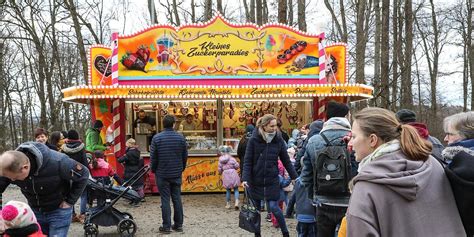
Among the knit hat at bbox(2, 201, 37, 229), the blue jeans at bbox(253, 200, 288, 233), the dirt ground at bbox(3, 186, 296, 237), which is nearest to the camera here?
the knit hat at bbox(2, 201, 37, 229)

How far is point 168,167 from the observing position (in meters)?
6.81

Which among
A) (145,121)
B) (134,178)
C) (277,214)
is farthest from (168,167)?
(145,121)

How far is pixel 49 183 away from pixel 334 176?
2509 mm

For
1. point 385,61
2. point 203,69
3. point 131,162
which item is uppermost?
point 385,61

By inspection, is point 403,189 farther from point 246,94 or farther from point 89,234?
point 246,94

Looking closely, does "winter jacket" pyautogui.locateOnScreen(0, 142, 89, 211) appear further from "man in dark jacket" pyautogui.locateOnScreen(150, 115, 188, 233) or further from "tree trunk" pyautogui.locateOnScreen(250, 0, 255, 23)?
"tree trunk" pyautogui.locateOnScreen(250, 0, 255, 23)

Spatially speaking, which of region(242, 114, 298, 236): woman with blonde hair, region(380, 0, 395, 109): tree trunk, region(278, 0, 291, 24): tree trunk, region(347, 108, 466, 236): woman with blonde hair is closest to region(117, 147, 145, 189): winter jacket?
region(242, 114, 298, 236): woman with blonde hair

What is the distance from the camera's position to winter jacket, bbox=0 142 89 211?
3.67m

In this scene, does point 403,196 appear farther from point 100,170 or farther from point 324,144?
point 100,170

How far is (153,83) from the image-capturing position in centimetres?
1094

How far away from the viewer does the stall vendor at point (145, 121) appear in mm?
11314

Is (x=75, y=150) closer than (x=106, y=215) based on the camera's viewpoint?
No

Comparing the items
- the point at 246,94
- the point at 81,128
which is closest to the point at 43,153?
the point at 246,94

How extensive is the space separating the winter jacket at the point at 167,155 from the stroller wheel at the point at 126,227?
0.83 meters
